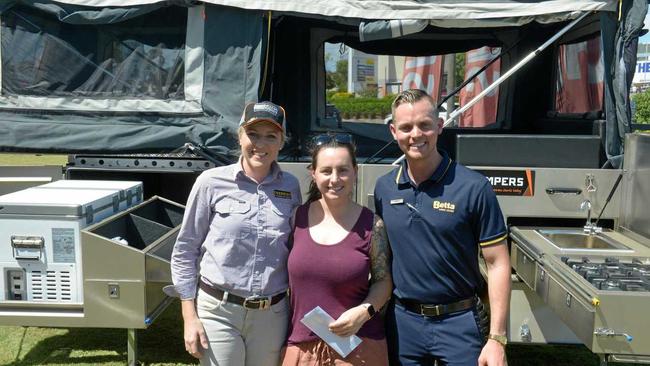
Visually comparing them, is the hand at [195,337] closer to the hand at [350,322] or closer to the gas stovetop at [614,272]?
the hand at [350,322]

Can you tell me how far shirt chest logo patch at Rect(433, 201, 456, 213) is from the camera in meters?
2.00

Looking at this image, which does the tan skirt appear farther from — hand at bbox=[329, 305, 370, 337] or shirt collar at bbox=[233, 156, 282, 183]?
shirt collar at bbox=[233, 156, 282, 183]

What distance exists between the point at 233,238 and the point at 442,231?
749 mm

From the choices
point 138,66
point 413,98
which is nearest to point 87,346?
point 138,66

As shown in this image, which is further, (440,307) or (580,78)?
(580,78)

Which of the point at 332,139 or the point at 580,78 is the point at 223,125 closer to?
the point at 332,139

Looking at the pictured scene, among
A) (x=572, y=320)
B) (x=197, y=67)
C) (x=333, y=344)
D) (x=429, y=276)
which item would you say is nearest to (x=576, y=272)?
(x=572, y=320)

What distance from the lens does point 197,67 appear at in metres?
3.82

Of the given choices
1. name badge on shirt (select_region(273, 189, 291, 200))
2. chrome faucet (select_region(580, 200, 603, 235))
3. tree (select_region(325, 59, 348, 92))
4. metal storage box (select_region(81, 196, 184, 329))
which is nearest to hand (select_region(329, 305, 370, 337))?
name badge on shirt (select_region(273, 189, 291, 200))

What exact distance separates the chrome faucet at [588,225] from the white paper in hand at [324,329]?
1.91 meters

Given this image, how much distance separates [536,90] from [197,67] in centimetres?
309

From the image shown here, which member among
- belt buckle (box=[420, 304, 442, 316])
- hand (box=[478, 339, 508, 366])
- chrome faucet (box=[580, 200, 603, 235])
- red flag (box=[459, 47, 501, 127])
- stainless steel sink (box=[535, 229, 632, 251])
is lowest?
hand (box=[478, 339, 508, 366])

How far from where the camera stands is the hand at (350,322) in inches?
79.7

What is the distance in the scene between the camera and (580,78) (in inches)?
187
